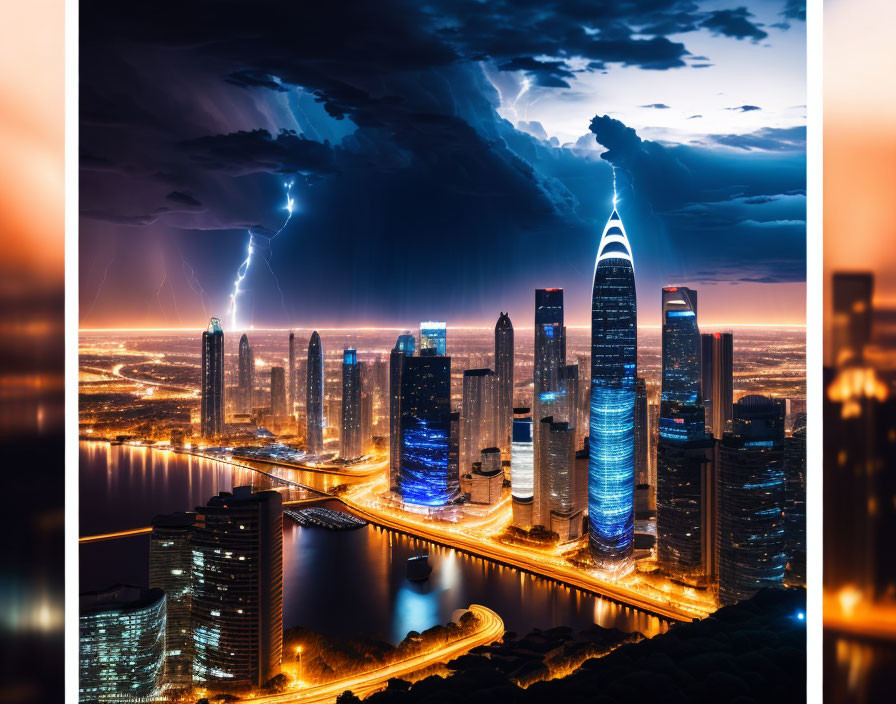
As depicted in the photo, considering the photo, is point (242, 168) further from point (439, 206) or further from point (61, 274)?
point (61, 274)

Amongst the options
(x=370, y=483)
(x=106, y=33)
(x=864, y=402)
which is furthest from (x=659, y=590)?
(x=106, y=33)

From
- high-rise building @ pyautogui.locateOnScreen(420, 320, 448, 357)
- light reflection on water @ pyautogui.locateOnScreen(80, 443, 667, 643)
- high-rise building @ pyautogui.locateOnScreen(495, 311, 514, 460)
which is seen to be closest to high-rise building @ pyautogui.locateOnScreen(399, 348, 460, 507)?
high-rise building @ pyautogui.locateOnScreen(420, 320, 448, 357)

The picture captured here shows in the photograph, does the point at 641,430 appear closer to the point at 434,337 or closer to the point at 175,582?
the point at 434,337

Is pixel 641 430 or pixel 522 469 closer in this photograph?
pixel 641 430

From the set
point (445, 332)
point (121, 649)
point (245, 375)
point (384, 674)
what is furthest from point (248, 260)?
point (384, 674)

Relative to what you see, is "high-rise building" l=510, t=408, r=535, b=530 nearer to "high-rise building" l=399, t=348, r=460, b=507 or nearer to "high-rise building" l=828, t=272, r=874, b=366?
"high-rise building" l=399, t=348, r=460, b=507

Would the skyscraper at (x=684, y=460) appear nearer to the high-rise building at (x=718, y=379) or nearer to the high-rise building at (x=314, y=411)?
the high-rise building at (x=718, y=379)

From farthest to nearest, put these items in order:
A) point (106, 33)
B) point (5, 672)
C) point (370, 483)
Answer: point (370, 483), point (106, 33), point (5, 672)
